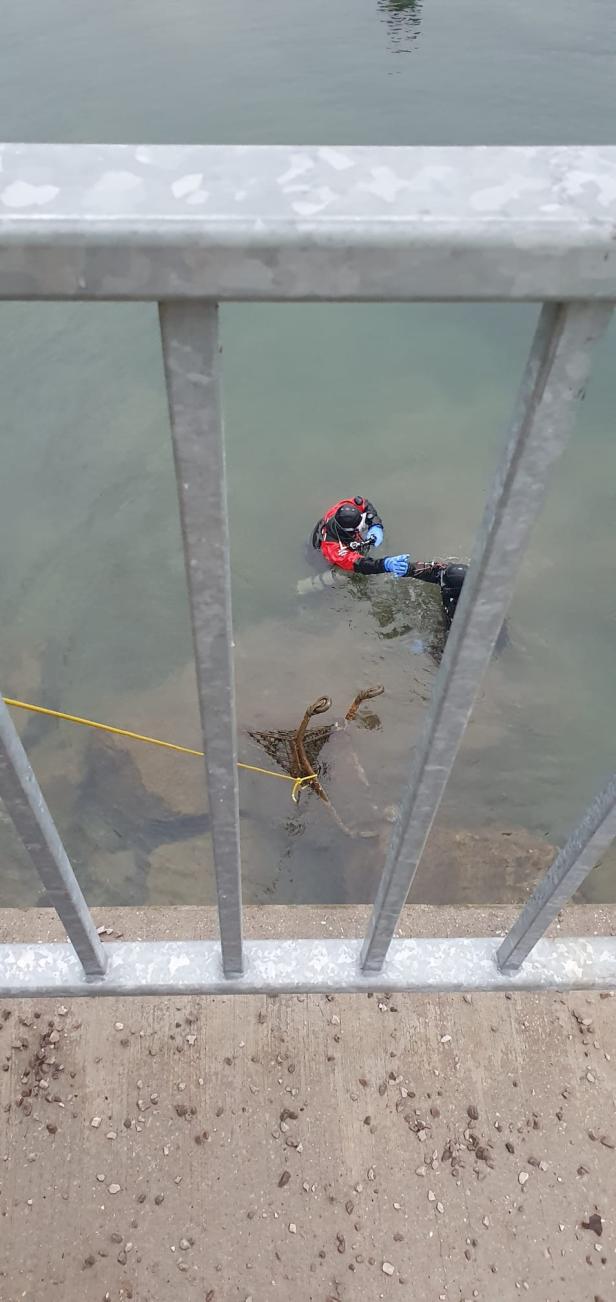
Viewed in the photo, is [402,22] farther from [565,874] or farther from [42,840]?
[42,840]

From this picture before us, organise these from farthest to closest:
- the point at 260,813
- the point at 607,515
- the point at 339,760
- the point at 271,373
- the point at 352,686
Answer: the point at 271,373 → the point at 607,515 → the point at 352,686 → the point at 339,760 → the point at 260,813

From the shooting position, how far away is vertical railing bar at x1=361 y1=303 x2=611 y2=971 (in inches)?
29.3

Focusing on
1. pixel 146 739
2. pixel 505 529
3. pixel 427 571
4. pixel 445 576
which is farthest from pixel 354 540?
pixel 505 529

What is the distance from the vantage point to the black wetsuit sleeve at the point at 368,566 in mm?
7322

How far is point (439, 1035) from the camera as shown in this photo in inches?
110

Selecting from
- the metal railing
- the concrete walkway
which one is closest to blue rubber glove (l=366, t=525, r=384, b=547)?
the concrete walkway

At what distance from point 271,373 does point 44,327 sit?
291 centimetres

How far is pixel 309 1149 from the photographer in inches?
102

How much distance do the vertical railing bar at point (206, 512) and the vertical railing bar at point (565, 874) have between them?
66 centimetres

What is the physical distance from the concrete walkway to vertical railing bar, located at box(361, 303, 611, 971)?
164cm

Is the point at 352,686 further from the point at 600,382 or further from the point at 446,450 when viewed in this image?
the point at 600,382

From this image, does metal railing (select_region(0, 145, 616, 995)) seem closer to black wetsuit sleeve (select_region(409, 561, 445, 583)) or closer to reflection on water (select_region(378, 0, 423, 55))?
black wetsuit sleeve (select_region(409, 561, 445, 583))

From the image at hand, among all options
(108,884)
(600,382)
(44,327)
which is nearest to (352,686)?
(108,884)

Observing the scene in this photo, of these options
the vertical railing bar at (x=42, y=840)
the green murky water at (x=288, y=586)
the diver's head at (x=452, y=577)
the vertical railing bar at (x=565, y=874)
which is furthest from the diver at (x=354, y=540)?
the vertical railing bar at (x=42, y=840)
